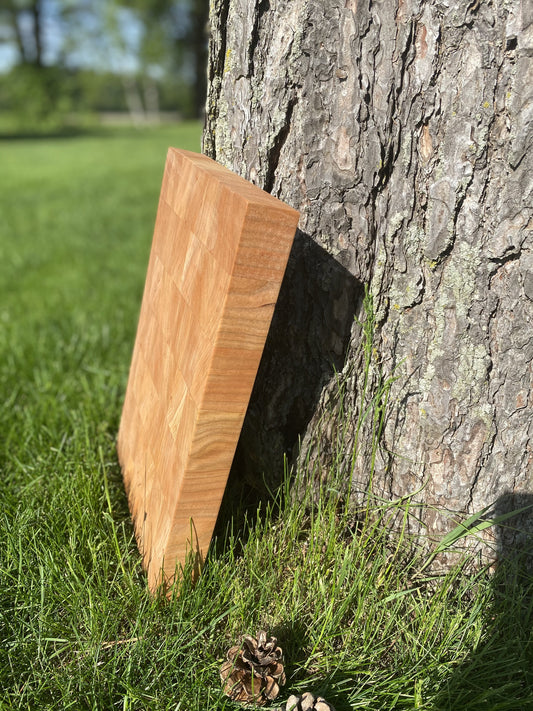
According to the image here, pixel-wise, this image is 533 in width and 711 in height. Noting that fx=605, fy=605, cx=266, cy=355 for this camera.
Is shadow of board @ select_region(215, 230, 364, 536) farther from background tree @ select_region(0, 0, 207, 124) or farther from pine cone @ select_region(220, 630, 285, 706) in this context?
background tree @ select_region(0, 0, 207, 124)

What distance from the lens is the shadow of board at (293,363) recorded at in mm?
1656

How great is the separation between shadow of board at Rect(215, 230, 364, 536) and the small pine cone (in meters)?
0.59

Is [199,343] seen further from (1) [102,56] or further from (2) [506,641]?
(1) [102,56]

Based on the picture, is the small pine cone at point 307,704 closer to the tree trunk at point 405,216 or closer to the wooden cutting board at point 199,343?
the wooden cutting board at point 199,343

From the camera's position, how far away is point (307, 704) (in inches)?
51.2

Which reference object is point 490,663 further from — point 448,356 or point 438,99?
point 438,99

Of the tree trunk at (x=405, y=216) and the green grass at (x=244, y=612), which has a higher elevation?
the tree trunk at (x=405, y=216)

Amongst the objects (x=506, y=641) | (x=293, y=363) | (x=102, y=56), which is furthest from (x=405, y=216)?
(x=102, y=56)

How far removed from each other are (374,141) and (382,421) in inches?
28.7

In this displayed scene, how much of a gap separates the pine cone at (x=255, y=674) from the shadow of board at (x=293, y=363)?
0.48 m

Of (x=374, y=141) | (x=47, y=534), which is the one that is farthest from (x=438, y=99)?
(x=47, y=534)

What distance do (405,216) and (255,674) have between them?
1129 mm

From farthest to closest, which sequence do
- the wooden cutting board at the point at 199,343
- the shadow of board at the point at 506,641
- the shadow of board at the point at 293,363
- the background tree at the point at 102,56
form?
the background tree at the point at 102,56
the shadow of board at the point at 293,363
the shadow of board at the point at 506,641
the wooden cutting board at the point at 199,343

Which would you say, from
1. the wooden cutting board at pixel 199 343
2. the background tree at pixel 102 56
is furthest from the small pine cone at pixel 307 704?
the background tree at pixel 102 56
